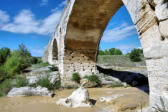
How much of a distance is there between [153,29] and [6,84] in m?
5.35

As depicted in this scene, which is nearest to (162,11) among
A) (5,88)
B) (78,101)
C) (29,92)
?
(78,101)

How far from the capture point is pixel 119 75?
261 inches

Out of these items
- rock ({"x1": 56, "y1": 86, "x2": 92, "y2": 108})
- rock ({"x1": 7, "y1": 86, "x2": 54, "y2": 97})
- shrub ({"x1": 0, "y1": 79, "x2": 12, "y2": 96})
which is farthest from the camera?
shrub ({"x1": 0, "y1": 79, "x2": 12, "y2": 96})

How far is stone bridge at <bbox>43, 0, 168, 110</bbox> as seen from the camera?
148 centimetres

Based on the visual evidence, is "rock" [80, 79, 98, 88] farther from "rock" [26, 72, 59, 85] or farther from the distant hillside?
the distant hillside

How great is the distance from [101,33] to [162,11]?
4716mm

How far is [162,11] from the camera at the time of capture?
4.55 ft

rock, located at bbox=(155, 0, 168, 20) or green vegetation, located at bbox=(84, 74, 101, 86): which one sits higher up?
rock, located at bbox=(155, 0, 168, 20)

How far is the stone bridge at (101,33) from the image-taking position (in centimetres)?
148

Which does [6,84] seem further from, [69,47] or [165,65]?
[165,65]

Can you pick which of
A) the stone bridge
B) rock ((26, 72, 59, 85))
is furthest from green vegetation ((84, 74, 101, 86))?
rock ((26, 72, 59, 85))

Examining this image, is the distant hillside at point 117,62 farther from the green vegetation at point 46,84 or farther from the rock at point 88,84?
the green vegetation at point 46,84

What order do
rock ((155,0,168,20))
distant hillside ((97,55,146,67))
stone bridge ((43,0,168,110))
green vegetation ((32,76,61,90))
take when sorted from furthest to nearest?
distant hillside ((97,55,146,67)) < green vegetation ((32,76,61,90)) < stone bridge ((43,0,168,110)) < rock ((155,0,168,20))

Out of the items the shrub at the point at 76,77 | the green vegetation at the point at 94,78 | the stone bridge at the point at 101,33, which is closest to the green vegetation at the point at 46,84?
the stone bridge at the point at 101,33
